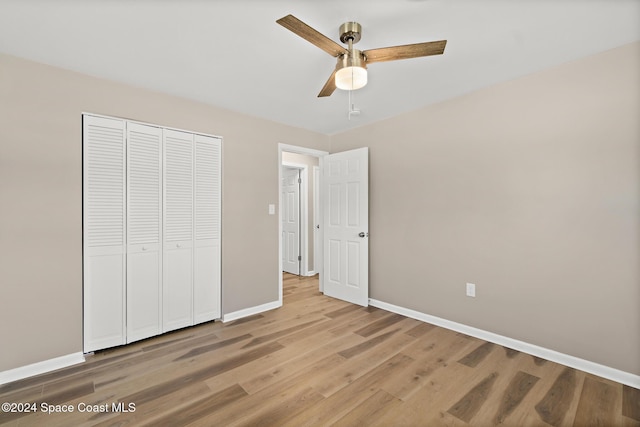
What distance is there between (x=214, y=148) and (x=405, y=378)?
2.87m

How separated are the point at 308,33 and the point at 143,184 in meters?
2.12

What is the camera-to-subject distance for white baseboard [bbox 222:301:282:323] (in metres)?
3.23

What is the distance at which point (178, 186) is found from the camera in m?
2.93

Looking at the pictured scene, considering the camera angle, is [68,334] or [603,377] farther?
[68,334]

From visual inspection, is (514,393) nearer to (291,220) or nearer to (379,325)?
(379,325)

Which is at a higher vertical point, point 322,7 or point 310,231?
point 322,7

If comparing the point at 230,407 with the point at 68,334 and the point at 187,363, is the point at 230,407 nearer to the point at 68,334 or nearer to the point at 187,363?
the point at 187,363

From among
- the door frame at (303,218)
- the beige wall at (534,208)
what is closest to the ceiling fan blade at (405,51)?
the beige wall at (534,208)

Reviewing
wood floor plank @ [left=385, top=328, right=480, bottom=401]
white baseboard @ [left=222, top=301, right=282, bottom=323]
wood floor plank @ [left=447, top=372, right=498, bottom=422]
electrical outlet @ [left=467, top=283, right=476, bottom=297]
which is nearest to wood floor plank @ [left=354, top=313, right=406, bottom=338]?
wood floor plank @ [left=385, top=328, right=480, bottom=401]

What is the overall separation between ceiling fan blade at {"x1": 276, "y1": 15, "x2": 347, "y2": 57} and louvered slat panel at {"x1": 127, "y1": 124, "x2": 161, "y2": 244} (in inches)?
77.9

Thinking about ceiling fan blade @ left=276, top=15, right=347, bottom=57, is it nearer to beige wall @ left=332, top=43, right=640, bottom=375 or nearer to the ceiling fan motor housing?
the ceiling fan motor housing

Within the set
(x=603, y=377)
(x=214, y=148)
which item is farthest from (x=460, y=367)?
(x=214, y=148)

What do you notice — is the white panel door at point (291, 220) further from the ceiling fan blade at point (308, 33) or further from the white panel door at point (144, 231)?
the ceiling fan blade at point (308, 33)

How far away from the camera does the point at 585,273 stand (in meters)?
2.23
